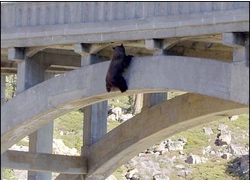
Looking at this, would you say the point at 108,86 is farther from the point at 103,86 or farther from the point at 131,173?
the point at 131,173

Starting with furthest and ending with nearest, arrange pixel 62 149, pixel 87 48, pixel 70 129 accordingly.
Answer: pixel 70 129 → pixel 62 149 → pixel 87 48

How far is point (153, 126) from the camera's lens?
36.4 m

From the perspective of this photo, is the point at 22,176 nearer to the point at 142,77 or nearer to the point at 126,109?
the point at 126,109

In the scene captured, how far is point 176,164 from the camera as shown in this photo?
64.7 meters

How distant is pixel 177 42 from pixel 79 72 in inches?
109

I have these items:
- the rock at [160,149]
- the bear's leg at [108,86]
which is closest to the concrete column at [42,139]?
the bear's leg at [108,86]

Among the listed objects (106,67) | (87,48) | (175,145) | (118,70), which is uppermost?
(175,145)

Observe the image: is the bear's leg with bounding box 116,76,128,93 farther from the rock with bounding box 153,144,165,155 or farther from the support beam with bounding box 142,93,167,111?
the rock with bounding box 153,144,165,155

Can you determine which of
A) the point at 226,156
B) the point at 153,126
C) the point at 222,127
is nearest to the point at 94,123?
the point at 153,126

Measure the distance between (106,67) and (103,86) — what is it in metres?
0.40

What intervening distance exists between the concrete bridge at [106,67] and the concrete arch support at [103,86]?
0.07 feet

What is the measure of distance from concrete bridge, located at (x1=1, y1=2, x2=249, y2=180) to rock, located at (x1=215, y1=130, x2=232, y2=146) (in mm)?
27766

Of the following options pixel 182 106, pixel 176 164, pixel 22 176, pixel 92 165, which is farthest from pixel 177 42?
pixel 176 164

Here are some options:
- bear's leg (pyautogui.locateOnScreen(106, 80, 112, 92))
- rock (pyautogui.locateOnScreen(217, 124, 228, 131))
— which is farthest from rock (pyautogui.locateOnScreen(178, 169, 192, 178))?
bear's leg (pyautogui.locateOnScreen(106, 80, 112, 92))
